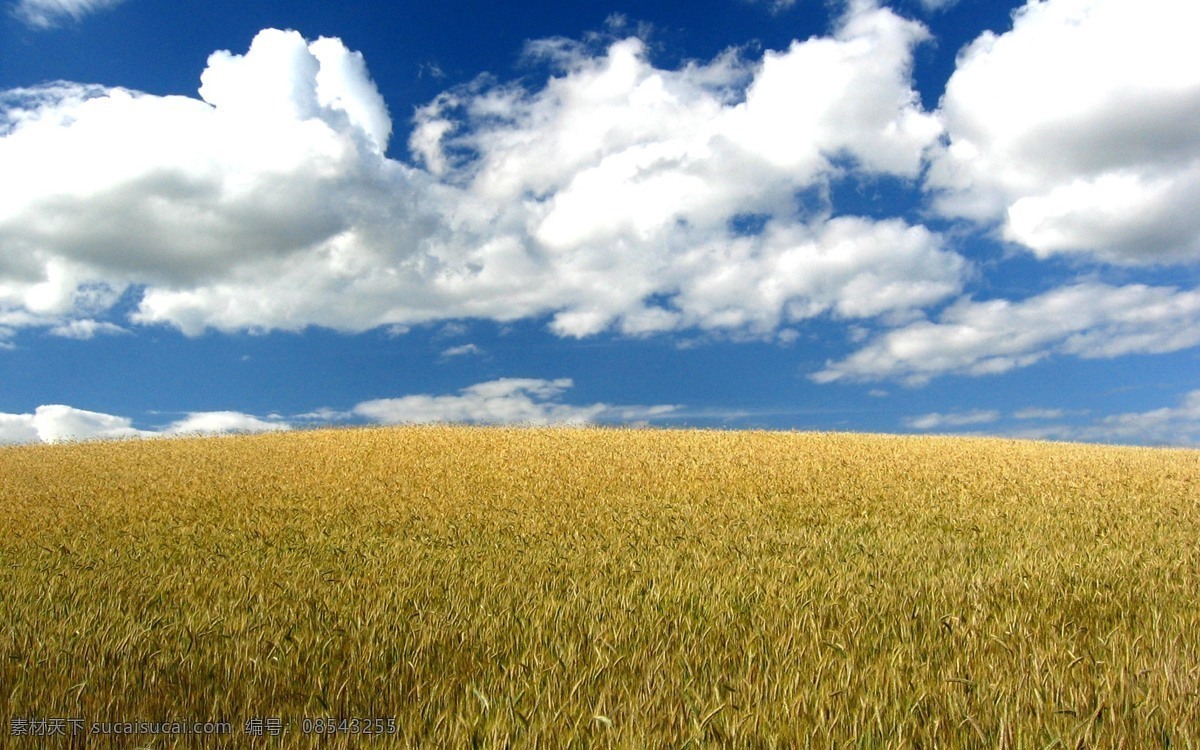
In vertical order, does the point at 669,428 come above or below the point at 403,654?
above

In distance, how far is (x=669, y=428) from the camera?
74.9 ft

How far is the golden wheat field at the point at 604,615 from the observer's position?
3.13 meters

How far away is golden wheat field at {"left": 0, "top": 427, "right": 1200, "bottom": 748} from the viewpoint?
10.3 feet

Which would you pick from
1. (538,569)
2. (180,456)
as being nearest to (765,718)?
(538,569)

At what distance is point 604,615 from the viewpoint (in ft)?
15.3

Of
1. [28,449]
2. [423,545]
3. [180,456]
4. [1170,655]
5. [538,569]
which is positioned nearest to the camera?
[1170,655]

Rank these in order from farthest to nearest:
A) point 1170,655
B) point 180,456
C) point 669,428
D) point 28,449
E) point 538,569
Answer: point 669,428 < point 28,449 < point 180,456 < point 538,569 < point 1170,655

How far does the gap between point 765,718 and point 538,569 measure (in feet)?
10.5

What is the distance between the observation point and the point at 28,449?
20719mm

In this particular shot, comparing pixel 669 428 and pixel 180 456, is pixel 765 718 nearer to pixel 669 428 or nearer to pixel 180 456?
pixel 180 456

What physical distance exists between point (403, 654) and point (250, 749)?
1057 millimetres

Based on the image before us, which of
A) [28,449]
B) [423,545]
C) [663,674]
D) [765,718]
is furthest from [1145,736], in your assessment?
[28,449]

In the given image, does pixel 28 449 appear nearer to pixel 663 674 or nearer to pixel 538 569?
pixel 538 569

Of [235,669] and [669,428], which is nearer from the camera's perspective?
[235,669]
